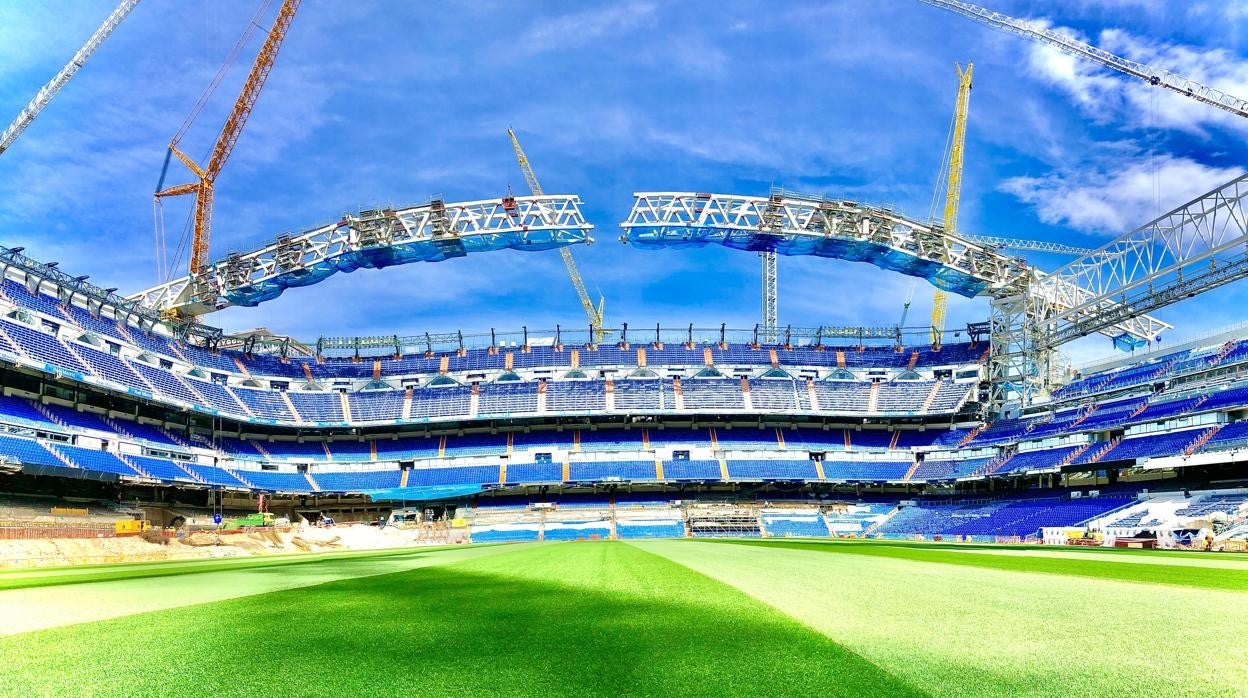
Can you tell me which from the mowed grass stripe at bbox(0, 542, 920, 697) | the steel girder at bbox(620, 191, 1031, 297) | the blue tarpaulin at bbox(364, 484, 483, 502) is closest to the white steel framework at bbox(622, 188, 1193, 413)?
the steel girder at bbox(620, 191, 1031, 297)

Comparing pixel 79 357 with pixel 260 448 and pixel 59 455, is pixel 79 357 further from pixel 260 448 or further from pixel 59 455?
pixel 260 448

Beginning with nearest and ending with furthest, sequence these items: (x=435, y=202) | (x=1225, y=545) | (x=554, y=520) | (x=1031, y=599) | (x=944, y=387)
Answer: (x=1031, y=599) → (x=1225, y=545) → (x=435, y=202) → (x=554, y=520) → (x=944, y=387)

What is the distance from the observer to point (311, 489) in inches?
2084

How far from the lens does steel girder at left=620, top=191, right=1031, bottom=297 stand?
47438 millimetres

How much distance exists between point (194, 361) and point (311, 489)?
49.3 ft

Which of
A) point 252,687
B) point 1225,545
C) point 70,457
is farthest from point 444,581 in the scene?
point 70,457

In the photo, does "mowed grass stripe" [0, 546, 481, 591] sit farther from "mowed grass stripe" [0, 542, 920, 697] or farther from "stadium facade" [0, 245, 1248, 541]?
"stadium facade" [0, 245, 1248, 541]

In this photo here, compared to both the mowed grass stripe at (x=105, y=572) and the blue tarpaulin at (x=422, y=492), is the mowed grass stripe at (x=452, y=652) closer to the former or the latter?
the mowed grass stripe at (x=105, y=572)

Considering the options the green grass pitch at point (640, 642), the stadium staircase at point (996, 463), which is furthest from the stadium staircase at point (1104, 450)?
the green grass pitch at point (640, 642)

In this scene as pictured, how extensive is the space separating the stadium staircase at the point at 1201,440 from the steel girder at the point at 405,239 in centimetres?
3543

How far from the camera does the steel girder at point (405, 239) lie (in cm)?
4716

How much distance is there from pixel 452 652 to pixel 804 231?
4703 cm

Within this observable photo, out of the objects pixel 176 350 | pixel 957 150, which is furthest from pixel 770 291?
pixel 176 350

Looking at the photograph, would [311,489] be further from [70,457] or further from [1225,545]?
[1225,545]
